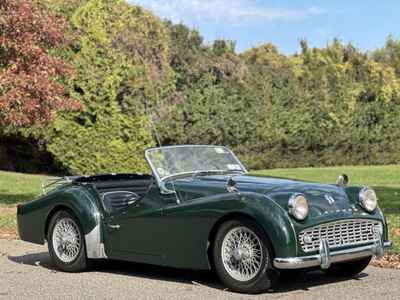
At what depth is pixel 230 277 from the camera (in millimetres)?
6812

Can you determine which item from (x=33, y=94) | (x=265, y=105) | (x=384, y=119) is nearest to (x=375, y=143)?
(x=384, y=119)

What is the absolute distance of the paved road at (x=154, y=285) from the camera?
6723 mm

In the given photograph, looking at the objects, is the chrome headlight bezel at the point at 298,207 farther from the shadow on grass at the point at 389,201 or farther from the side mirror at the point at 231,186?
Result: the shadow on grass at the point at 389,201

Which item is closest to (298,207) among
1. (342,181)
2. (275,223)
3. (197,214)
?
(275,223)

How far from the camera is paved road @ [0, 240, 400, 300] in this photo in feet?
22.1

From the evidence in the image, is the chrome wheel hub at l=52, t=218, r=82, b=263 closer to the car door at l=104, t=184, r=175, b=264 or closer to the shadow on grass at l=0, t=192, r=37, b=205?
the car door at l=104, t=184, r=175, b=264

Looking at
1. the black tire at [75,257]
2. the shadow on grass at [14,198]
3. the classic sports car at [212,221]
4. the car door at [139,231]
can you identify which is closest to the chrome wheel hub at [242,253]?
the classic sports car at [212,221]

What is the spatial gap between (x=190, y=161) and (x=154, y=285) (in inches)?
58.0

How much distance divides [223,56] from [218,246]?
99.3 feet

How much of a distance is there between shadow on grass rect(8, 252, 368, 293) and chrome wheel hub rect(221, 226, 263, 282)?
0.95ft

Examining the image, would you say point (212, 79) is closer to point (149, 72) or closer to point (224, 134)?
point (224, 134)

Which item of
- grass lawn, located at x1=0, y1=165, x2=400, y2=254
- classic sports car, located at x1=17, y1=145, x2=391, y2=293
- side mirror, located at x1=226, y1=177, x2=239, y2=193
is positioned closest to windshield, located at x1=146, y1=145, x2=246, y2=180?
classic sports car, located at x1=17, y1=145, x2=391, y2=293

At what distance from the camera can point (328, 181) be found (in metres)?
26.9

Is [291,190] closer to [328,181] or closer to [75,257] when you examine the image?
[75,257]
